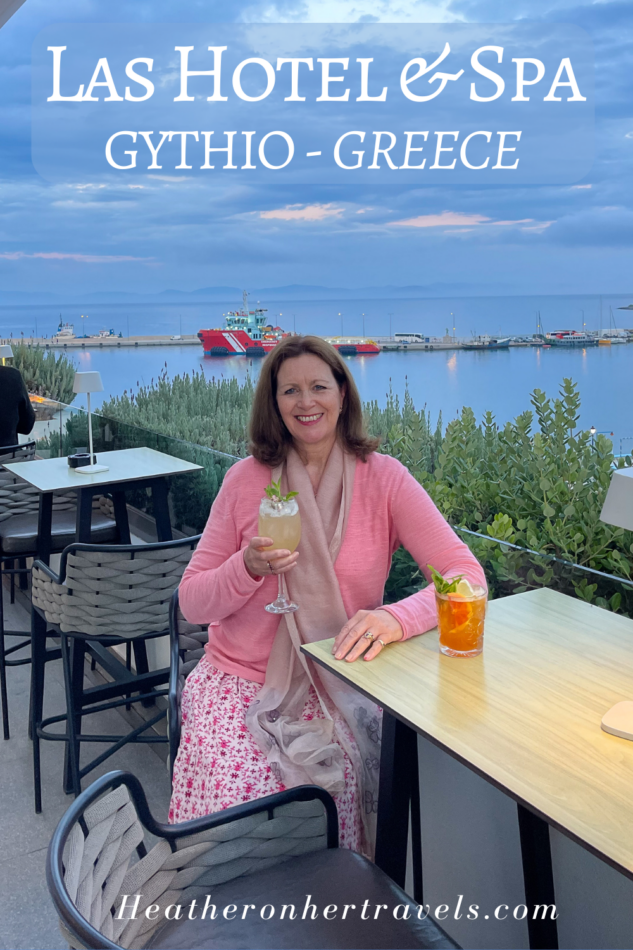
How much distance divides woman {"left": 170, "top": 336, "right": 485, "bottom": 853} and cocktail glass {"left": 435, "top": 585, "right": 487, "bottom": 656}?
0.35ft

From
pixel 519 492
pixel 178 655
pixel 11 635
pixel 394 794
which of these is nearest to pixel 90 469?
pixel 11 635

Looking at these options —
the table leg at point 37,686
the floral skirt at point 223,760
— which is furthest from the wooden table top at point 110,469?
the floral skirt at point 223,760

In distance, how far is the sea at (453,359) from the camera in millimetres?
2580

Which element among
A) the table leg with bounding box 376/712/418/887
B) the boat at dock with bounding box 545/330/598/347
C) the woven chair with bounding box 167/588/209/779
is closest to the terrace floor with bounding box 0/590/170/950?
the woven chair with bounding box 167/588/209/779

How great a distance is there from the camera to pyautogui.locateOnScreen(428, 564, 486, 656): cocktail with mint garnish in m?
1.22

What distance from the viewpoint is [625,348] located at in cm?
376

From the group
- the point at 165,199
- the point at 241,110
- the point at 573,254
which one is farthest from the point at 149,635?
the point at 165,199

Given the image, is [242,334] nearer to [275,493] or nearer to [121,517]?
[121,517]

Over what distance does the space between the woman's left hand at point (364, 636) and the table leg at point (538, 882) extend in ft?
1.13

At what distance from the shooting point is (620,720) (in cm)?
99

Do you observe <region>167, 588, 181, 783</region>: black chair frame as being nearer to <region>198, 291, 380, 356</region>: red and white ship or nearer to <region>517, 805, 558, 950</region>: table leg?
<region>517, 805, 558, 950</region>: table leg

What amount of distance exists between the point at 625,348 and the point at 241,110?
2.22m

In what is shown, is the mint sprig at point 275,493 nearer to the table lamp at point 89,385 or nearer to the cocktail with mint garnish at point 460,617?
the cocktail with mint garnish at point 460,617

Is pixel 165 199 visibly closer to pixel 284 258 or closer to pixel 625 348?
pixel 284 258
